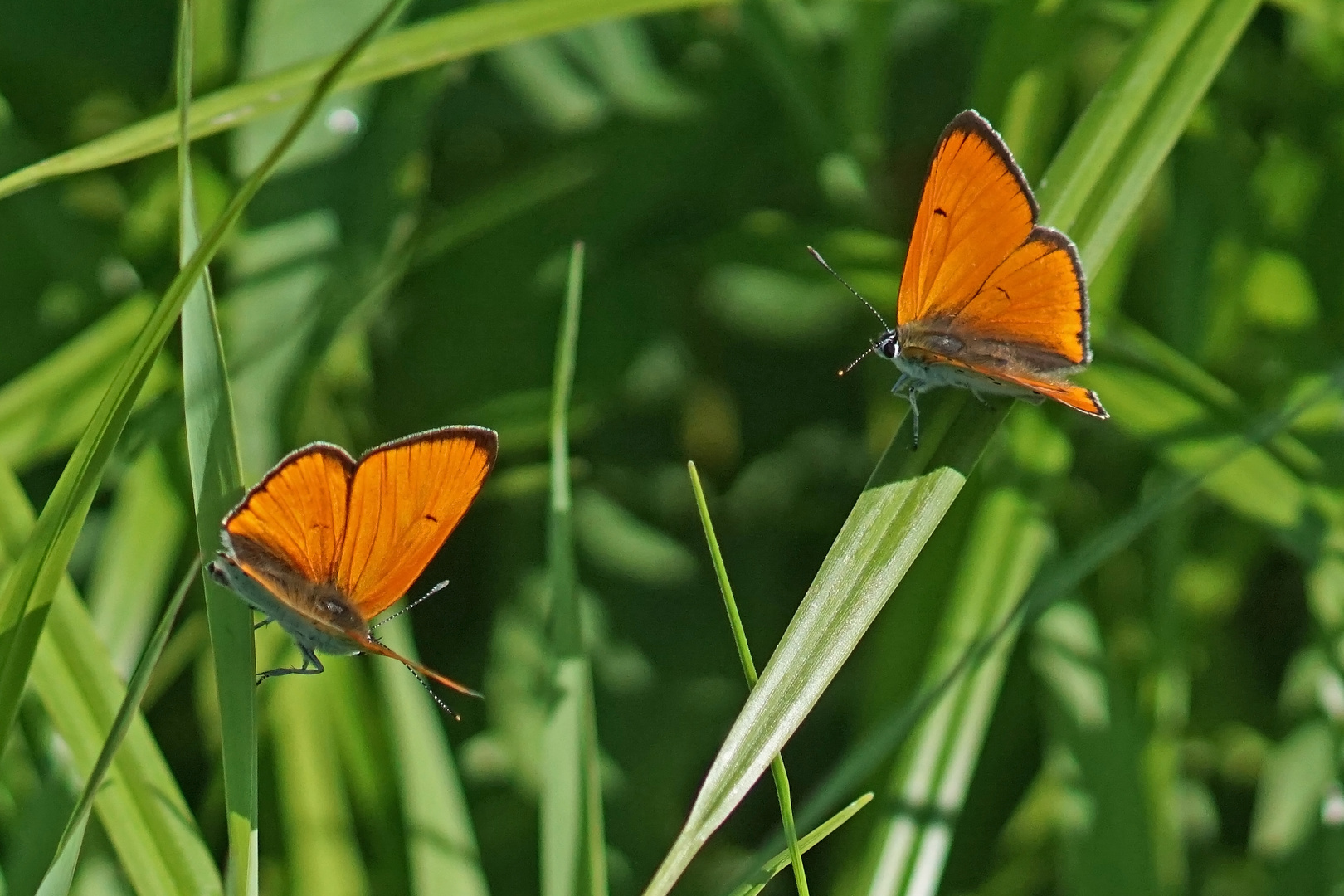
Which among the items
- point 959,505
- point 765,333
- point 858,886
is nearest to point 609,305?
point 765,333

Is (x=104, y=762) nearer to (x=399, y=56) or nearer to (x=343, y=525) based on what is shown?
(x=343, y=525)

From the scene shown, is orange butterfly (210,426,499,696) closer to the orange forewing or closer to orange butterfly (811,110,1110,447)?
the orange forewing

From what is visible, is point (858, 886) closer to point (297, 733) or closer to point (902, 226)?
point (297, 733)

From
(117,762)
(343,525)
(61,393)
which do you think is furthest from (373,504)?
(61,393)

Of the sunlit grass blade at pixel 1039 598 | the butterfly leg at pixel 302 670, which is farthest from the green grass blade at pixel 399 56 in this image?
the sunlit grass blade at pixel 1039 598

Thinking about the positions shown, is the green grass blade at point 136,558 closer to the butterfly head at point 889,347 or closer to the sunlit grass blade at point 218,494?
the sunlit grass blade at point 218,494
